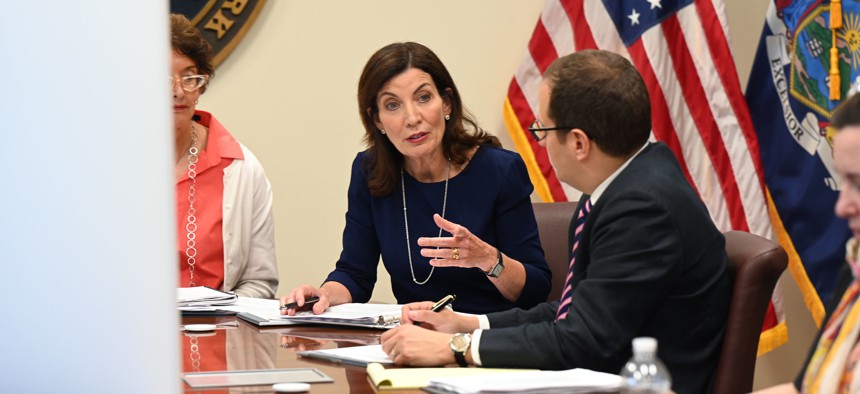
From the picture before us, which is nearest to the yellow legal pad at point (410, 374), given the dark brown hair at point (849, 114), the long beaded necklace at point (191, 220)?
the dark brown hair at point (849, 114)

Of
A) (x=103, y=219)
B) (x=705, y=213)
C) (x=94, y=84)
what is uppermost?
(x=94, y=84)

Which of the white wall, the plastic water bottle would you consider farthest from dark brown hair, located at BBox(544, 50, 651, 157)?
the white wall

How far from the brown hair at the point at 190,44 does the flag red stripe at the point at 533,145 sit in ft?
3.98

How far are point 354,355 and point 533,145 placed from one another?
209 cm

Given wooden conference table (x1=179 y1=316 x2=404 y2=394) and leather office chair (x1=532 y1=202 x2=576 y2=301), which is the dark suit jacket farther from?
leather office chair (x1=532 y1=202 x2=576 y2=301)

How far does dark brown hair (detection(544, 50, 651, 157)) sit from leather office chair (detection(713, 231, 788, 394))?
0.30m

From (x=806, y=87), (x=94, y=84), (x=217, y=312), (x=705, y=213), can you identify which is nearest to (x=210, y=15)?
(x=217, y=312)

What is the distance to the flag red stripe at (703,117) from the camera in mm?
3525

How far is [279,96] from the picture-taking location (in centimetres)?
382

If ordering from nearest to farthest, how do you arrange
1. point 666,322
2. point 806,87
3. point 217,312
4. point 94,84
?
1. point 94,84
2. point 666,322
3. point 217,312
4. point 806,87

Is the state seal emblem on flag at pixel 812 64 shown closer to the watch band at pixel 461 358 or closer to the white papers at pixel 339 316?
the white papers at pixel 339 316

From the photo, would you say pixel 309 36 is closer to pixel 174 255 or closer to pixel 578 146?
pixel 578 146

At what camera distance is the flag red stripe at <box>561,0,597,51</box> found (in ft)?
12.1

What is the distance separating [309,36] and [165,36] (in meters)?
3.07
